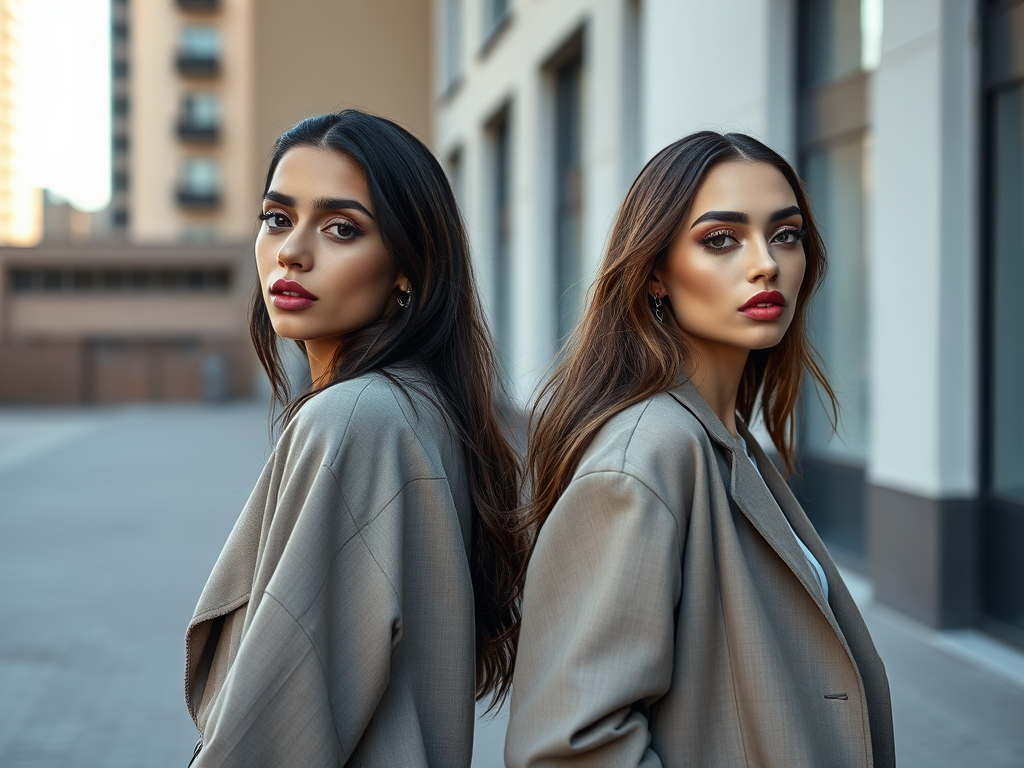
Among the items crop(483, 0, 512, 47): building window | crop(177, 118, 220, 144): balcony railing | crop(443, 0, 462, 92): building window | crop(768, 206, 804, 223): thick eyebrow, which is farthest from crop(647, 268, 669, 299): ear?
crop(177, 118, 220, 144): balcony railing

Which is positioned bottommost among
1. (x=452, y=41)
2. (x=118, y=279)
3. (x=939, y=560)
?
(x=939, y=560)

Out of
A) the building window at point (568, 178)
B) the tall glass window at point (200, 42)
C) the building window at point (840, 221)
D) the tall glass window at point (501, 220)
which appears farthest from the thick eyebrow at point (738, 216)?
the tall glass window at point (200, 42)

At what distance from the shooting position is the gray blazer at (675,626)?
1.45 m

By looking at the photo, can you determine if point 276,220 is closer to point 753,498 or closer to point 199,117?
point 753,498

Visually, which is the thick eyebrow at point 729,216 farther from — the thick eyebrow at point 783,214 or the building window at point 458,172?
the building window at point 458,172

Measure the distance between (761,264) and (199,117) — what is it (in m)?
50.8

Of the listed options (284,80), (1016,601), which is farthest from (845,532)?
(284,80)

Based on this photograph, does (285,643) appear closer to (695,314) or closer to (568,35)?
(695,314)

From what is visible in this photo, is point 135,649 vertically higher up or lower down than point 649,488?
lower down

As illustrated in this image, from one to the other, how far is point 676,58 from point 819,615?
A: 7.71 metres

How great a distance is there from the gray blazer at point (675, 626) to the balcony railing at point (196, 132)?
165ft

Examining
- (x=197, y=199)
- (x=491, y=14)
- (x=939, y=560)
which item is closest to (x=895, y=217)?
(x=939, y=560)

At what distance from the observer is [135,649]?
5.52 m

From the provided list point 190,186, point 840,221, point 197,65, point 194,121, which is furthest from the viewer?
point 190,186
